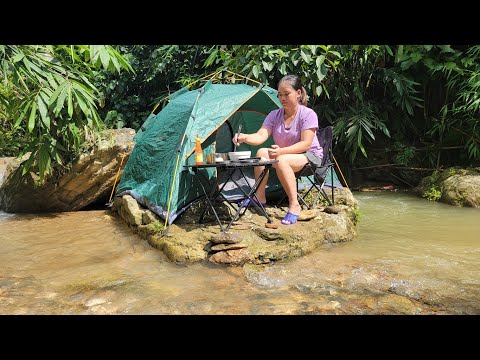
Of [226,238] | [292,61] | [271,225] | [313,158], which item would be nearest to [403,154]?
[292,61]

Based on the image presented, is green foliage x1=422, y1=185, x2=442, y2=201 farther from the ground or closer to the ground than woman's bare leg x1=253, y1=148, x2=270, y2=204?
closer to the ground

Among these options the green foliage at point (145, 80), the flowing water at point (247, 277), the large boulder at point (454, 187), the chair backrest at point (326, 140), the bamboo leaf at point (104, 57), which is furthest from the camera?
the green foliage at point (145, 80)

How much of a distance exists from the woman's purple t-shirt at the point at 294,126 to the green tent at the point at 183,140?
0.45 m

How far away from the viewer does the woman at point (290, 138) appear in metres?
3.87

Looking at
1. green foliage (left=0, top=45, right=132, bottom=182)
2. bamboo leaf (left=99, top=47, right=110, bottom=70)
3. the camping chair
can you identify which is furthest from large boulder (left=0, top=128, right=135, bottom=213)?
bamboo leaf (left=99, top=47, right=110, bottom=70)

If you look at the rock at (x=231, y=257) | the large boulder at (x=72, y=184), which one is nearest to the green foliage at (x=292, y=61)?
the large boulder at (x=72, y=184)

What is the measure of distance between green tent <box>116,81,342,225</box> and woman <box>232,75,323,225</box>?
19.0 inches

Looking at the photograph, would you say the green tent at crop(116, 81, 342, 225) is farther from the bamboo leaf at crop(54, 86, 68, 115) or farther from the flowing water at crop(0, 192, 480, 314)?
the bamboo leaf at crop(54, 86, 68, 115)

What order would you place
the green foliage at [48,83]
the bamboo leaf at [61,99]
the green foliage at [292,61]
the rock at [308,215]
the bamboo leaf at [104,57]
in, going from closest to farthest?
the bamboo leaf at [104,57] → the green foliage at [48,83] → the bamboo leaf at [61,99] → the rock at [308,215] → the green foliage at [292,61]

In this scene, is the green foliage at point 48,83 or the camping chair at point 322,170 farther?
the camping chair at point 322,170

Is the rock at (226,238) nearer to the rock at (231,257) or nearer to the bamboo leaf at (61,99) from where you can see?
the rock at (231,257)

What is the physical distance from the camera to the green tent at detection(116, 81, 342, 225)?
4.15 metres

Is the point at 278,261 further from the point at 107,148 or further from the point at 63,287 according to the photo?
the point at 107,148

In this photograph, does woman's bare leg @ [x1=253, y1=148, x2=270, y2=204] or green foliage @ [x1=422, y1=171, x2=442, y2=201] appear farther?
green foliage @ [x1=422, y1=171, x2=442, y2=201]
